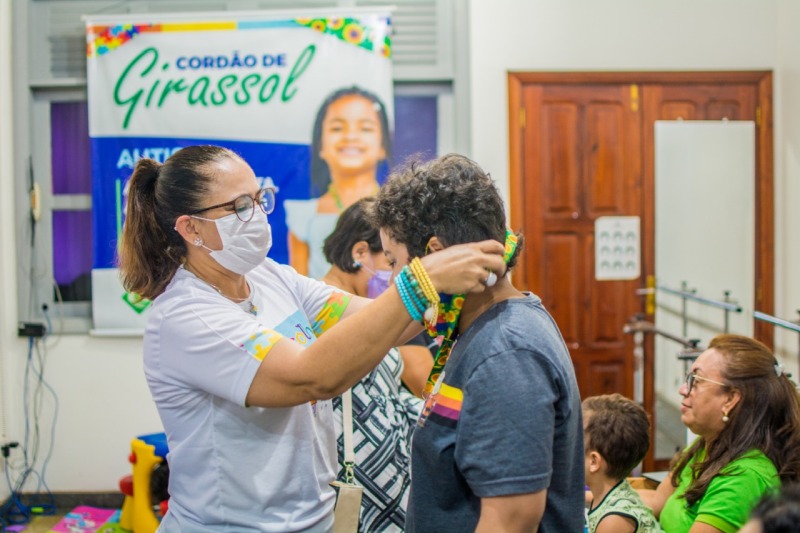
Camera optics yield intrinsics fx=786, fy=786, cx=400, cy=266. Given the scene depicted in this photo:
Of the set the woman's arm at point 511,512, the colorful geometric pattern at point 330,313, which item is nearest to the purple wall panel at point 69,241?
the colorful geometric pattern at point 330,313

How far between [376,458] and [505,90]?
8.83 feet

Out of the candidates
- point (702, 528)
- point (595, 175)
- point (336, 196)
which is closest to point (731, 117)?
point (595, 175)

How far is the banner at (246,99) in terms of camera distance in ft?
13.3

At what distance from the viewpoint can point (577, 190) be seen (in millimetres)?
4219

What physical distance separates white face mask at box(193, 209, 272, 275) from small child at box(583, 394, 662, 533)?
100cm

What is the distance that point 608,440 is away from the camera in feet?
6.88

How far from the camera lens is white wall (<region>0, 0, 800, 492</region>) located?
4129 mm

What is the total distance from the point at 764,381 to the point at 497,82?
252 cm

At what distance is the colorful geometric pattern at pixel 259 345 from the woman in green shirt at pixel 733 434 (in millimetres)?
1187

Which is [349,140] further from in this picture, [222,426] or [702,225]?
[222,426]

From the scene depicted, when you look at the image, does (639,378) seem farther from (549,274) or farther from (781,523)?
(781,523)

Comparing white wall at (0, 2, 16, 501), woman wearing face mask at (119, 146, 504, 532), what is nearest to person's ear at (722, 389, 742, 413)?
woman wearing face mask at (119, 146, 504, 532)

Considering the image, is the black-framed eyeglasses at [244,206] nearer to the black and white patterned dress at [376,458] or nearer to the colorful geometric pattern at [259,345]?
the colorful geometric pattern at [259,345]

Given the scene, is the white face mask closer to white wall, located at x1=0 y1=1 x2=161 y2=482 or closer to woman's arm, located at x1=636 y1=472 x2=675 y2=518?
woman's arm, located at x1=636 y1=472 x2=675 y2=518
